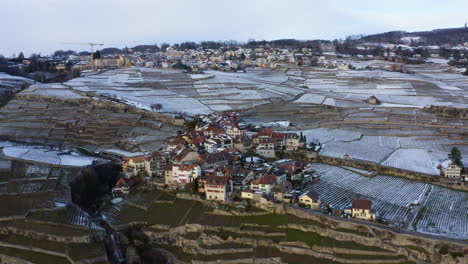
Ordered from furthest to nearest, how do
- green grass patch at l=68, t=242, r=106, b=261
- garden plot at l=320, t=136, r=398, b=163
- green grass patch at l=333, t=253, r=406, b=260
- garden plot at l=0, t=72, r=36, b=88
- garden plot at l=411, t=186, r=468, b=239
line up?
garden plot at l=0, t=72, r=36, b=88
garden plot at l=320, t=136, r=398, b=163
garden plot at l=411, t=186, r=468, b=239
green grass patch at l=68, t=242, r=106, b=261
green grass patch at l=333, t=253, r=406, b=260

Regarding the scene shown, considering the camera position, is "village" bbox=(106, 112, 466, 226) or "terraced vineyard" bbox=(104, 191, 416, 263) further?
"village" bbox=(106, 112, 466, 226)

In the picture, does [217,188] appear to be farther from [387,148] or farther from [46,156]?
[387,148]

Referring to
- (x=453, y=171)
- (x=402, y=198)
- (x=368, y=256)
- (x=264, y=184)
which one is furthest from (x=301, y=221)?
(x=453, y=171)

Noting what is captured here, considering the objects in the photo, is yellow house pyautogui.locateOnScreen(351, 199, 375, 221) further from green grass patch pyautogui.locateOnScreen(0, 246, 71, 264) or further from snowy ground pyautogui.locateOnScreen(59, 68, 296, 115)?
snowy ground pyautogui.locateOnScreen(59, 68, 296, 115)

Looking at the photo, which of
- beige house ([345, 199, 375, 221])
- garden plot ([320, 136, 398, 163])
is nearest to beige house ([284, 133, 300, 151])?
garden plot ([320, 136, 398, 163])

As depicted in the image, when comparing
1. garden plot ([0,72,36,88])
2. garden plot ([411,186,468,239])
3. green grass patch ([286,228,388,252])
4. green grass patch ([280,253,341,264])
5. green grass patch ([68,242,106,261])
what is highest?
garden plot ([0,72,36,88])

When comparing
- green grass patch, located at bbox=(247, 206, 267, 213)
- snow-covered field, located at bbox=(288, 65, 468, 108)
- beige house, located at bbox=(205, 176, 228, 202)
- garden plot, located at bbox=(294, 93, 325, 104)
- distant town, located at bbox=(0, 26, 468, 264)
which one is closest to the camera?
distant town, located at bbox=(0, 26, 468, 264)

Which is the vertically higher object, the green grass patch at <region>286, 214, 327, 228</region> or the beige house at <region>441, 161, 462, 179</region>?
the beige house at <region>441, 161, 462, 179</region>

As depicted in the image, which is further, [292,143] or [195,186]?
[292,143]
